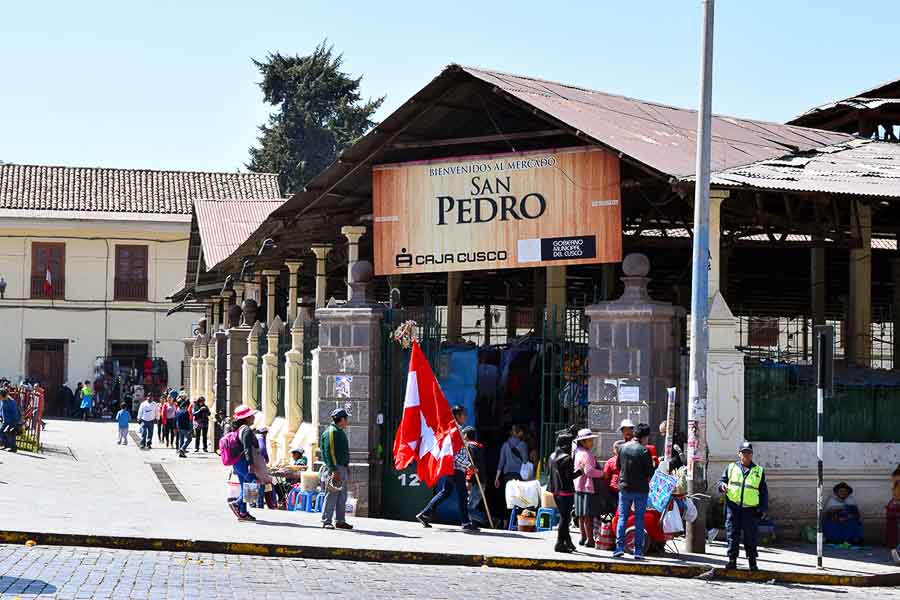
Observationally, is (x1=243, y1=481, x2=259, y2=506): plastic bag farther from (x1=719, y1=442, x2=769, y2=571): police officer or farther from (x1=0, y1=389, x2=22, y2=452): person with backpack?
(x1=0, y1=389, x2=22, y2=452): person with backpack

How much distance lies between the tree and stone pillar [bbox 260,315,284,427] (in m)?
43.2

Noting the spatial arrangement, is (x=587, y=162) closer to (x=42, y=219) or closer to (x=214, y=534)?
(x=214, y=534)

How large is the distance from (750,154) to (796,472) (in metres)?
4.73

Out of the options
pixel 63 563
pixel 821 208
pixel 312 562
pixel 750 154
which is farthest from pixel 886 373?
pixel 63 563

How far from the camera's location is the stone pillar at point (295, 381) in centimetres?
2611

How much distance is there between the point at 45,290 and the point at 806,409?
4257cm

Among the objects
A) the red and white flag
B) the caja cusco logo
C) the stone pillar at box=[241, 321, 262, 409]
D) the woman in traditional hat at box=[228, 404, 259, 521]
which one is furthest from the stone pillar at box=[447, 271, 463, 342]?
the woman in traditional hat at box=[228, 404, 259, 521]

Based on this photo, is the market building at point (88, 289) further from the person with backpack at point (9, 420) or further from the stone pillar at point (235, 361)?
the person with backpack at point (9, 420)

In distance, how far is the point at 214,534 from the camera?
16.5 metres

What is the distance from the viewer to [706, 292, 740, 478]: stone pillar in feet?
56.7

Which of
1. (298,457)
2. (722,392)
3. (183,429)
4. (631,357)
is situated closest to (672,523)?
(722,392)

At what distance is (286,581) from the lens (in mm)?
13367

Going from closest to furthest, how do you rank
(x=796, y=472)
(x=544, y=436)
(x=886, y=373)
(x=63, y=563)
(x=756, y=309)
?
(x=63, y=563) < (x=796, y=472) < (x=544, y=436) < (x=886, y=373) < (x=756, y=309)

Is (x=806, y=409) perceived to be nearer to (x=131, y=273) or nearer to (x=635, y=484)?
(x=635, y=484)
